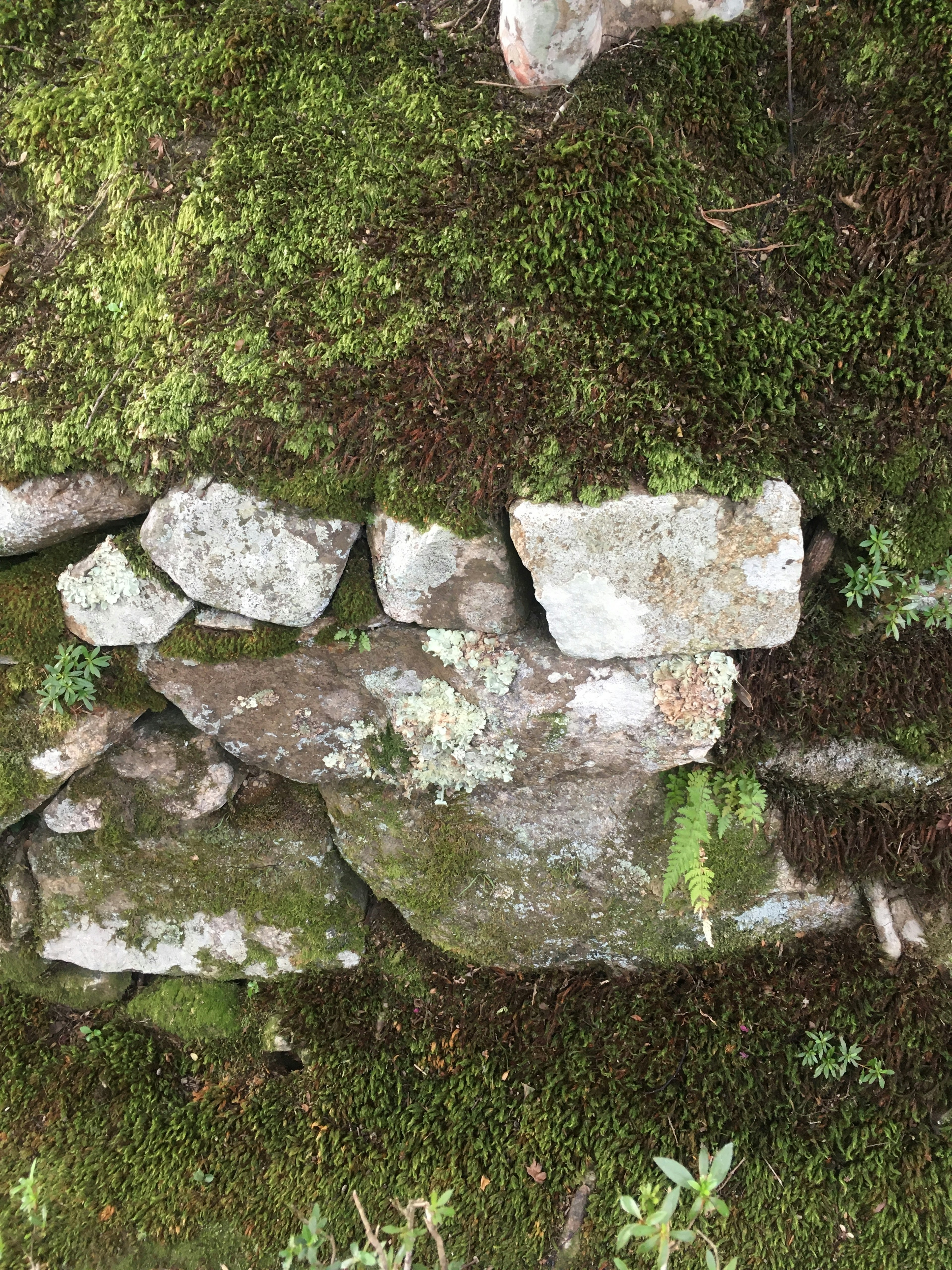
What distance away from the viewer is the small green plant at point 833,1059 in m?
4.03

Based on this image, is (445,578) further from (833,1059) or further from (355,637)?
(833,1059)

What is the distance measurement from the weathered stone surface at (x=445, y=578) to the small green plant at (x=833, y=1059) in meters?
2.80

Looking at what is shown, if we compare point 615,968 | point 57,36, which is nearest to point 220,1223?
point 615,968

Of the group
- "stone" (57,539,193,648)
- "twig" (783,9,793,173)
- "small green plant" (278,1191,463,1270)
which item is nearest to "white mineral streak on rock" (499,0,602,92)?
"twig" (783,9,793,173)

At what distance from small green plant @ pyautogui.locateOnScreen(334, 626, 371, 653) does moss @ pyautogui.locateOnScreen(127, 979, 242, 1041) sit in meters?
2.64

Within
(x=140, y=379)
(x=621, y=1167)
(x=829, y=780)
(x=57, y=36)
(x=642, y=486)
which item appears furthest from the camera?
(x=621, y=1167)

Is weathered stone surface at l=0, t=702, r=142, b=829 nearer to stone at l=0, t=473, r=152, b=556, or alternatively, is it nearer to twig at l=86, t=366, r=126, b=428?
stone at l=0, t=473, r=152, b=556

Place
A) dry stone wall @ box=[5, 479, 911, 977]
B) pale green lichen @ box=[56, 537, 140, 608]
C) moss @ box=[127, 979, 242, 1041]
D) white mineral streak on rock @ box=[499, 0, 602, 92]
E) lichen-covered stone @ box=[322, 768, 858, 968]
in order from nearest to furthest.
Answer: white mineral streak on rock @ box=[499, 0, 602, 92] → dry stone wall @ box=[5, 479, 911, 977] → pale green lichen @ box=[56, 537, 140, 608] → lichen-covered stone @ box=[322, 768, 858, 968] → moss @ box=[127, 979, 242, 1041]

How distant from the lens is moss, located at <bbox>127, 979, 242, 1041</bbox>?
479 cm

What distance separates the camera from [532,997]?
440cm

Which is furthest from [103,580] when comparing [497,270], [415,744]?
[497,270]

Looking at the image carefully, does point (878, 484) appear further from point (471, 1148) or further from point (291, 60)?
point (471, 1148)

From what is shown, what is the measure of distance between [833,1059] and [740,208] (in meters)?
4.24

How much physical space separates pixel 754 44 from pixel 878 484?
6.34ft
